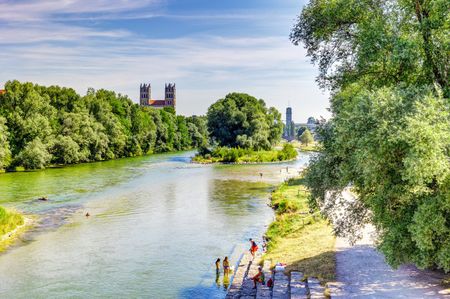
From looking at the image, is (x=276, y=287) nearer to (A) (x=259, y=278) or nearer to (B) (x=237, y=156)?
(A) (x=259, y=278)

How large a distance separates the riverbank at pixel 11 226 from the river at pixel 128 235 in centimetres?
103

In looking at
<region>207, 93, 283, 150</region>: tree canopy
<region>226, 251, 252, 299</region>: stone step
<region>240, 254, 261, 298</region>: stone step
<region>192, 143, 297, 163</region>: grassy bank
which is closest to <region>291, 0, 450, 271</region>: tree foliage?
<region>240, 254, 261, 298</region>: stone step

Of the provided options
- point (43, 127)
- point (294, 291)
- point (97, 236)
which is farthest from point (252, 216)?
point (43, 127)

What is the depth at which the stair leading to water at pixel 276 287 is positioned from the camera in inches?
783

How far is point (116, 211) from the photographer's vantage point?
142ft

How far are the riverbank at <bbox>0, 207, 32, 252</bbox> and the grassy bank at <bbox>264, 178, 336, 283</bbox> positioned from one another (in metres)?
18.3

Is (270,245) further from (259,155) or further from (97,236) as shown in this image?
(259,155)

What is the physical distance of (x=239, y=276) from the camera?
24797 millimetres

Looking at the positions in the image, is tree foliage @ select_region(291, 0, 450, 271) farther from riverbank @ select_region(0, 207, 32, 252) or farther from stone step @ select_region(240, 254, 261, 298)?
riverbank @ select_region(0, 207, 32, 252)

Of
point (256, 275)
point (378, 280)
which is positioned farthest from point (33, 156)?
point (378, 280)

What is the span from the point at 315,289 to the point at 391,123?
8.20 meters

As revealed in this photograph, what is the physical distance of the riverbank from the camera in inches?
1294

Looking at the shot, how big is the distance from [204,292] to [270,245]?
7.98 meters

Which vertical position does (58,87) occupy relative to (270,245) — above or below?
above
